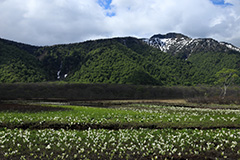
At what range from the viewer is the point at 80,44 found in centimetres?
16038

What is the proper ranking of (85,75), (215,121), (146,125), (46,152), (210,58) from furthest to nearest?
(210,58)
(85,75)
(215,121)
(146,125)
(46,152)

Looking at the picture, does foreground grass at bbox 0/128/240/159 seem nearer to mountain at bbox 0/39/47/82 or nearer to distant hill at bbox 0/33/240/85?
distant hill at bbox 0/33/240/85

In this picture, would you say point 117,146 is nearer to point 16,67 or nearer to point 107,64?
point 16,67

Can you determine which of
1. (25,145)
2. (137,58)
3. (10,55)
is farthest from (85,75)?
(25,145)

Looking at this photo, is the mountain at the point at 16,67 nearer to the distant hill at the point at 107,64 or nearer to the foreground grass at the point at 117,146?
the distant hill at the point at 107,64

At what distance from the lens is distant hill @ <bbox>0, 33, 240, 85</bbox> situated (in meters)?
106

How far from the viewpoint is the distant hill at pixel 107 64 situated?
10613cm

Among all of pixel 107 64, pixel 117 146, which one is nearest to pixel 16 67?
pixel 107 64

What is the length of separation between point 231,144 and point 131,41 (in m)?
170

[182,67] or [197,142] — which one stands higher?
[182,67]

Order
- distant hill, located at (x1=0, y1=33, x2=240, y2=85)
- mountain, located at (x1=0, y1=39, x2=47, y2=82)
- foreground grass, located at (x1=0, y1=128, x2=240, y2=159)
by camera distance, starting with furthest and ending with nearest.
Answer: distant hill, located at (x1=0, y1=33, x2=240, y2=85) → mountain, located at (x1=0, y1=39, x2=47, y2=82) → foreground grass, located at (x1=0, y1=128, x2=240, y2=159)

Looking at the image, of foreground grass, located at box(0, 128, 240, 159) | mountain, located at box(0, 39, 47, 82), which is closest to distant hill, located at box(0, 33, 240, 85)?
mountain, located at box(0, 39, 47, 82)

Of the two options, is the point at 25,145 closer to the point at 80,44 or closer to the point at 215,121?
the point at 215,121

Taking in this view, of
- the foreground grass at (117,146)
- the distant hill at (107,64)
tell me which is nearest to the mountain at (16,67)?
the distant hill at (107,64)
